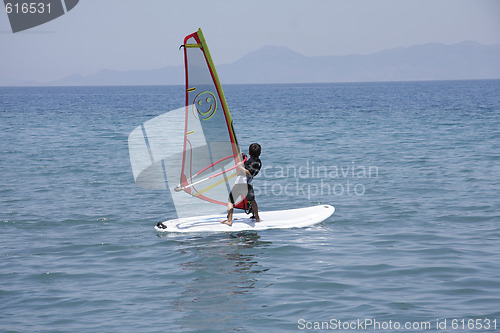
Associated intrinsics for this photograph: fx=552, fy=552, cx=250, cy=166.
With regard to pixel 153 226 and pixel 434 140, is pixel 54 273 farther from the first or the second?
pixel 434 140

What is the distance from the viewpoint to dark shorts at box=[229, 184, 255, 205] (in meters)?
12.4

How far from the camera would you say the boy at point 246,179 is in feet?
39.1

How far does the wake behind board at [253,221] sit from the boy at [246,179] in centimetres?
22

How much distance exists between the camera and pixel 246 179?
12.2m

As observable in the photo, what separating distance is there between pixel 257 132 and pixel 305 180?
21.8 meters

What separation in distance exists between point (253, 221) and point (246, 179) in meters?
1.18

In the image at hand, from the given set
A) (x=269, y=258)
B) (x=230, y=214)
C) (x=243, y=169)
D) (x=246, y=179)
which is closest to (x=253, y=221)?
(x=230, y=214)

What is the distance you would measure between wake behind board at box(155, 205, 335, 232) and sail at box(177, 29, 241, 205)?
61 cm

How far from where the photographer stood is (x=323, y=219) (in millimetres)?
13188

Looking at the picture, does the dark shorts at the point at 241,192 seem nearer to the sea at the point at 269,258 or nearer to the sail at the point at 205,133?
the sail at the point at 205,133

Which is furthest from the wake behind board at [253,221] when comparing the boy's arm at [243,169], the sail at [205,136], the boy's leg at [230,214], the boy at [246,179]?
the boy's arm at [243,169]

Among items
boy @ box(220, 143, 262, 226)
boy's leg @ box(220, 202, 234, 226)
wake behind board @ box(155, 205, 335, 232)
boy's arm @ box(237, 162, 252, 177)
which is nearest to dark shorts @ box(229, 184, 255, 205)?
boy @ box(220, 143, 262, 226)

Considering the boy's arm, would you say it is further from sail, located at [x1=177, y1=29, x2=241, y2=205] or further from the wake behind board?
the wake behind board

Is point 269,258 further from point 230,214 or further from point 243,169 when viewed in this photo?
point 243,169
